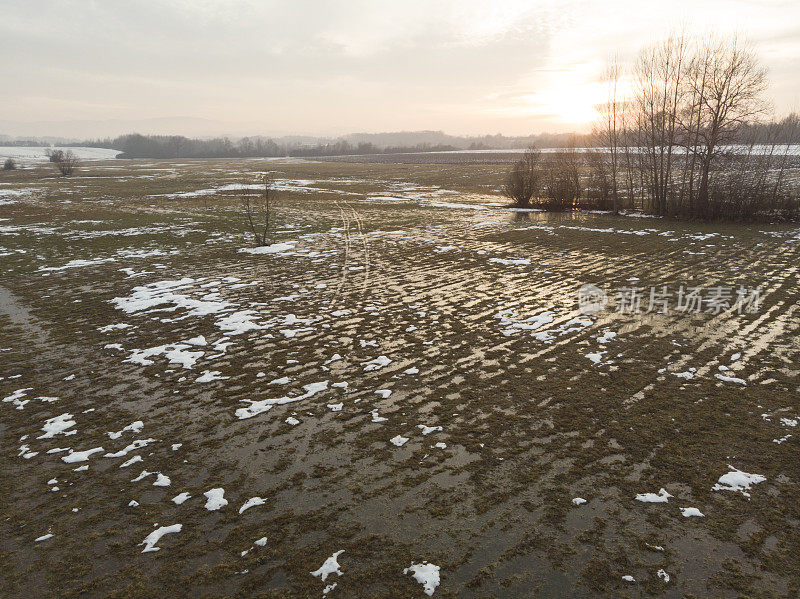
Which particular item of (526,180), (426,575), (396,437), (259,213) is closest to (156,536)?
(426,575)

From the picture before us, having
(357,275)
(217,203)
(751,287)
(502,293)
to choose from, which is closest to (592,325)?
(502,293)

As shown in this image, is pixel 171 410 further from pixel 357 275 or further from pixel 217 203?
pixel 217 203

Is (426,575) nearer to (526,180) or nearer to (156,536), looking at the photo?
(156,536)

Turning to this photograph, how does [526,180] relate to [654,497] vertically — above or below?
above

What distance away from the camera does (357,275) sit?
14461mm

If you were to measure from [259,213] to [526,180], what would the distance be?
737 inches

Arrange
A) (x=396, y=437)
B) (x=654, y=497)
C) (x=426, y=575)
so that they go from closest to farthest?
(x=426, y=575), (x=654, y=497), (x=396, y=437)

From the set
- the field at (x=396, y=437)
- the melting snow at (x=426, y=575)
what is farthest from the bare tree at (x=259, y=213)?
the melting snow at (x=426, y=575)

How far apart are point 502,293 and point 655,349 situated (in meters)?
4.40

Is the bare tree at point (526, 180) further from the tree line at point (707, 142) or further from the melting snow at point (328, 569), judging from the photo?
the melting snow at point (328, 569)

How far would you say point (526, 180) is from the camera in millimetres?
31375

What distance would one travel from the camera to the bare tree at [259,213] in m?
19.8

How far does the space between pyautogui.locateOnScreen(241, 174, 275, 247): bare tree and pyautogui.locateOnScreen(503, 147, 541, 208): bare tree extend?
17.3 metres

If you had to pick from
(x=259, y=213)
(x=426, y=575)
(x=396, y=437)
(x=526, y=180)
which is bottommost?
(x=426, y=575)
